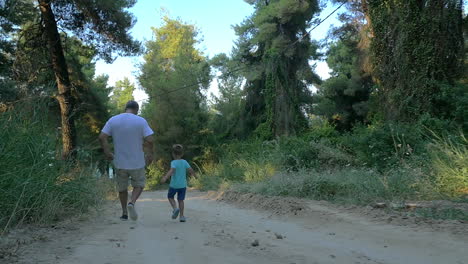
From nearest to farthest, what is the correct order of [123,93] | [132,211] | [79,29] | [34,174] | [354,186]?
[34,174] < [132,211] < [354,186] < [79,29] < [123,93]

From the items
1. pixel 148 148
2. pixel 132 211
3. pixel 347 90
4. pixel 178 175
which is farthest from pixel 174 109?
pixel 132 211

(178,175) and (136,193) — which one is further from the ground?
(178,175)

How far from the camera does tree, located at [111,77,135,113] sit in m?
66.8

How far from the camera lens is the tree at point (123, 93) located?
6675cm

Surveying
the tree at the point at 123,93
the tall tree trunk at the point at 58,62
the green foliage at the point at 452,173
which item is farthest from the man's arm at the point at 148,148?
the tree at the point at 123,93

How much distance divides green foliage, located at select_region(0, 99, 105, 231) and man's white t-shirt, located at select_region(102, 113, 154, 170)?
0.86 m

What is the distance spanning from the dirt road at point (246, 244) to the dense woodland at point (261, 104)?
1079 millimetres

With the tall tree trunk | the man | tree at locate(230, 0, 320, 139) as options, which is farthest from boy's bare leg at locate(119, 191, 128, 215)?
tree at locate(230, 0, 320, 139)

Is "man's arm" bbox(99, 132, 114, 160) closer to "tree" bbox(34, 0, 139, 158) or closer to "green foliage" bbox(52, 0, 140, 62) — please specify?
"tree" bbox(34, 0, 139, 158)

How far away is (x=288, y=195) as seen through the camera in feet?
39.1

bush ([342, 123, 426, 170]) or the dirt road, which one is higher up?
bush ([342, 123, 426, 170])

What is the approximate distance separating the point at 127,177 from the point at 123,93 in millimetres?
64315

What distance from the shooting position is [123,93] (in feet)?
228

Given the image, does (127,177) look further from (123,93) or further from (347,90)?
(123,93)
